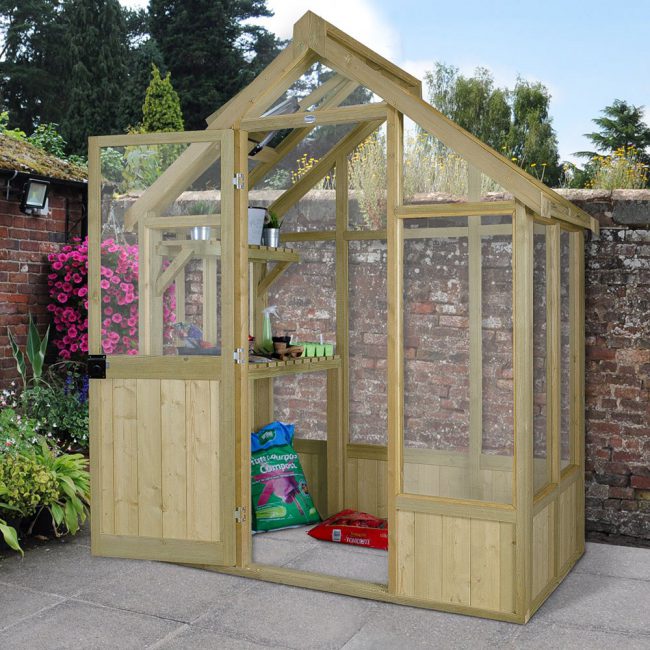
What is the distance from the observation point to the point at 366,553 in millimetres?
4742

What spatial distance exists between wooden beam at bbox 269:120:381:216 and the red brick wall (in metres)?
2.01

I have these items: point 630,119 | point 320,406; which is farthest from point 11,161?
point 630,119

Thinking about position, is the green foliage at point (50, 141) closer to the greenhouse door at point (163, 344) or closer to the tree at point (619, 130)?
the greenhouse door at point (163, 344)

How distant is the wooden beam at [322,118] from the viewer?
4.14 m

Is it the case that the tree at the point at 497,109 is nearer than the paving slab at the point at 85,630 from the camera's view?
No

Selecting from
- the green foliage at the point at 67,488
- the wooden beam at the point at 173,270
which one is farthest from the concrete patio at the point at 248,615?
the wooden beam at the point at 173,270

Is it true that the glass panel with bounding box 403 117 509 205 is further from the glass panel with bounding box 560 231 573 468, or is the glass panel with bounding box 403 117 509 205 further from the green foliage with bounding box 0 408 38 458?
the green foliage with bounding box 0 408 38 458

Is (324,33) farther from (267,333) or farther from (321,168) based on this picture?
A: (267,333)

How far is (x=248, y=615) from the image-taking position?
3.90 m

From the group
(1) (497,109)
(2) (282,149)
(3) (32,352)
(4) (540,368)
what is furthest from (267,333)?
(1) (497,109)

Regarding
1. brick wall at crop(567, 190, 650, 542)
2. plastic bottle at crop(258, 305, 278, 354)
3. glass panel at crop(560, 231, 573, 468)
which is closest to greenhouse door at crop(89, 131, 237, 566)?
plastic bottle at crop(258, 305, 278, 354)

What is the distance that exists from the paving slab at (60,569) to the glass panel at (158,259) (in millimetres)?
1116

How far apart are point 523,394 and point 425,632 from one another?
1.10 meters

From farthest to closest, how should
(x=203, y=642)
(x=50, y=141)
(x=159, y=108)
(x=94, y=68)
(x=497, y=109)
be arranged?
(x=497, y=109) < (x=94, y=68) < (x=50, y=141) < (x=159, y=108) < (x=203, y=642)
